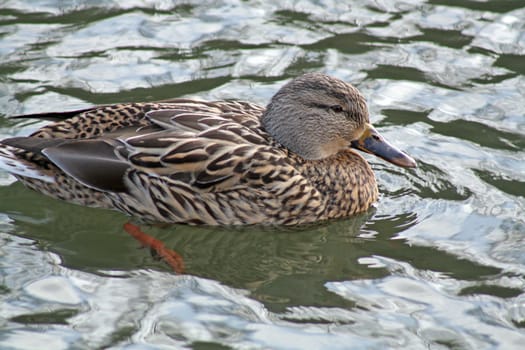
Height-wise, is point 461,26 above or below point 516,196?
above

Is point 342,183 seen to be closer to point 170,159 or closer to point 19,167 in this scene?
point 170,159

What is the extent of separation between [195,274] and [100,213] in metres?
1.41

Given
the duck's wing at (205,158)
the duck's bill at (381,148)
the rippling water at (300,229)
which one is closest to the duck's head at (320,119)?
the duck's bill at (381,148)

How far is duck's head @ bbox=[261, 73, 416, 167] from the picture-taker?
8625 mm

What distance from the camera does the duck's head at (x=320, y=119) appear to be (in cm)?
862

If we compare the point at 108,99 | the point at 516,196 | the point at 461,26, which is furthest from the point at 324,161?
the point at 461,26

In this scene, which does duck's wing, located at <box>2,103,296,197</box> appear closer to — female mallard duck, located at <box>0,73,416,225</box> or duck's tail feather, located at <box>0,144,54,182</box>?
female mallard duck, located at <box>0,73,416,225</box>

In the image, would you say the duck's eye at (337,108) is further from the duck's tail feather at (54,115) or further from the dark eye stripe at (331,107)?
the duck's tail feather at (54,115)

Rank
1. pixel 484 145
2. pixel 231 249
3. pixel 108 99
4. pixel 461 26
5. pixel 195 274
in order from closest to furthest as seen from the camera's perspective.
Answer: pixel 195 274 < pixel 231 249 < pixel 484 145 < pixel 108 99 < pixel 461 26

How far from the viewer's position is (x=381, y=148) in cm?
872

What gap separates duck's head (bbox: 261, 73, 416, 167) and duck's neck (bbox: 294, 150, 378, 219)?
16 cm

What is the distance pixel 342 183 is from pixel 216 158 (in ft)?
4.01

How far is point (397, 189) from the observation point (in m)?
9.19

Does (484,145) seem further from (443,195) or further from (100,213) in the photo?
(100,213)
